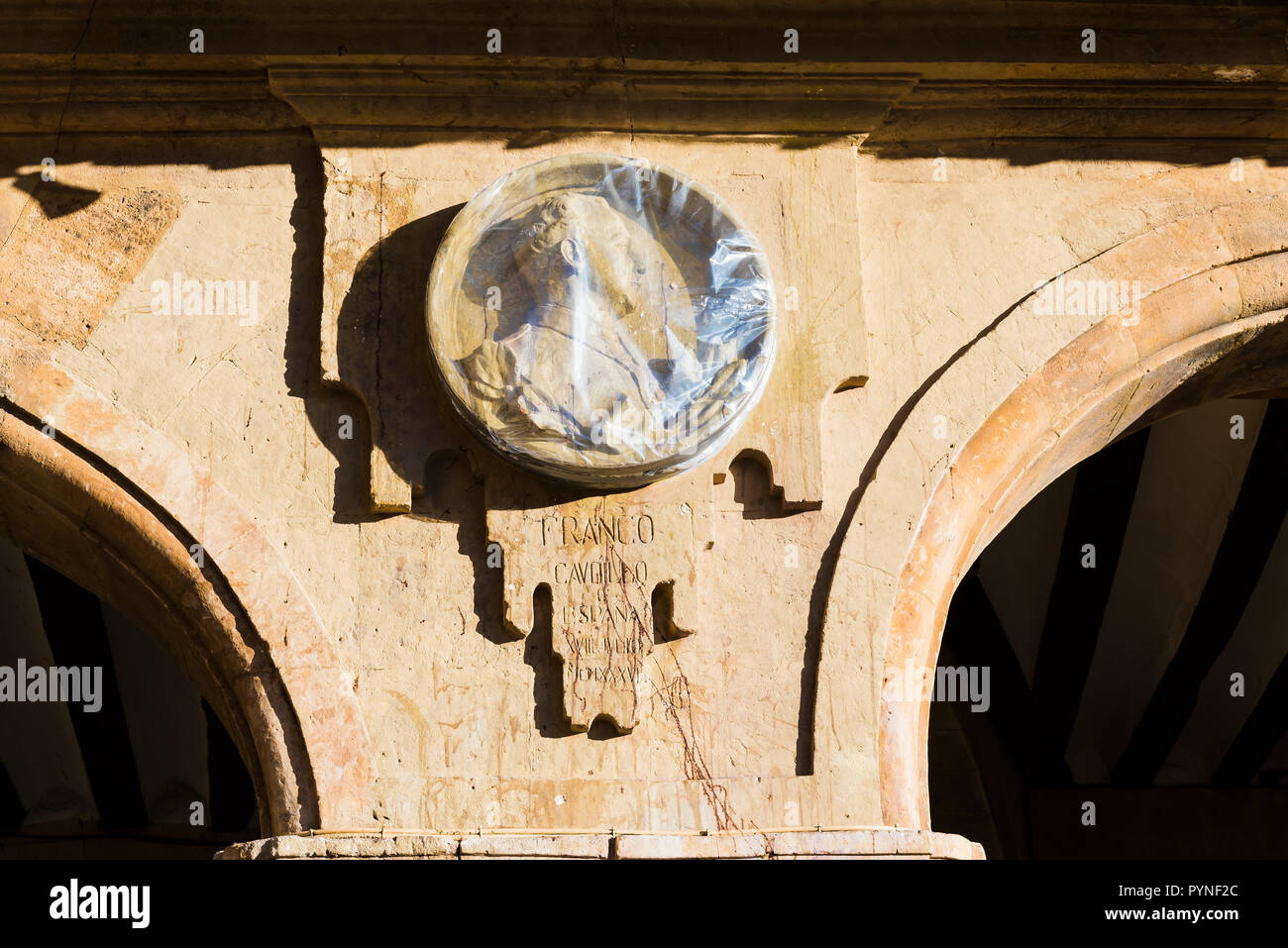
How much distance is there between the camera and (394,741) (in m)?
3.56

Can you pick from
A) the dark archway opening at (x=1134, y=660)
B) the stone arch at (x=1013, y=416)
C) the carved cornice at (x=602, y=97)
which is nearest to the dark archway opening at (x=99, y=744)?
the carved cornice at (x=602, y=97)

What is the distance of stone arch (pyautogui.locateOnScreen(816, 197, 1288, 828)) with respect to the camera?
3.65 meters

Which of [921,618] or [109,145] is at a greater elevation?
[109,145]

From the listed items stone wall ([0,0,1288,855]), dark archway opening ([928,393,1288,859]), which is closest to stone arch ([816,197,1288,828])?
stone wall ([0,0,1288,855])

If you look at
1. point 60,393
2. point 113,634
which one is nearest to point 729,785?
point 60,393

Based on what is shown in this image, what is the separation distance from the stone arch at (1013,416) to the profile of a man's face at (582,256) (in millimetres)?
764

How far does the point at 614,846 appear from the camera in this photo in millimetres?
3428

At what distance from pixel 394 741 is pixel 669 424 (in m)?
0.97

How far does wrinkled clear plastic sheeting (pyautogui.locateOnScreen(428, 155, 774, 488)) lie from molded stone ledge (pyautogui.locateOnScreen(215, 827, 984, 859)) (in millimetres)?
838

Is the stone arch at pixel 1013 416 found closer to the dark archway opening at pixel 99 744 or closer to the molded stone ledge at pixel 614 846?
the molded stone ledge at pixel 614 846

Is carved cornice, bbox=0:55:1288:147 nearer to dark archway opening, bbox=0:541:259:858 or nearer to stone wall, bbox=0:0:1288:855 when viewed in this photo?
stone wall, bbox=0:0:1288:855
